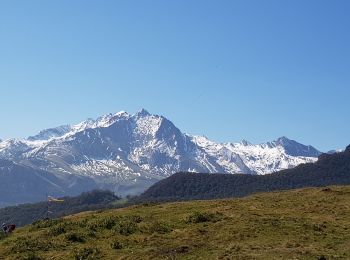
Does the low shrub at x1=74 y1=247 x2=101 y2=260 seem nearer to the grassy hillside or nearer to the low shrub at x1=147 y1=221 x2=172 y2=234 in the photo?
the grassy hillside

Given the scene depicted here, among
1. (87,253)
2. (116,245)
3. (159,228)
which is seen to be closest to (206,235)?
(159,228)

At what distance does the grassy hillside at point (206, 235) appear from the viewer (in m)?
35.6

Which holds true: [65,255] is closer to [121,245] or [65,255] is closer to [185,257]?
[121,245]

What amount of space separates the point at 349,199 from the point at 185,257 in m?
27.3

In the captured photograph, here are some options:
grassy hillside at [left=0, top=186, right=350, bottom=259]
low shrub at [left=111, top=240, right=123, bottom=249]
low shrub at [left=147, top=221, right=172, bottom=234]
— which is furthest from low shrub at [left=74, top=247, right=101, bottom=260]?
low shrub at [left=147, top=221, right=172, bottom=234]

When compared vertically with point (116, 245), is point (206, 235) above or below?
above

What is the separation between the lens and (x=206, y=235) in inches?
1618

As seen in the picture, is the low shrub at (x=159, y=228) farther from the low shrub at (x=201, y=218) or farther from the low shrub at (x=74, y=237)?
the low shrub at (x=74, y=237)

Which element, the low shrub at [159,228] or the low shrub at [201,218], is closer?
the low shrub at [159,228]

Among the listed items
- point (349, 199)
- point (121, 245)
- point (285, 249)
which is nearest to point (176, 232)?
point (121, 245)

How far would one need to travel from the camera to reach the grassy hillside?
35.6 meters

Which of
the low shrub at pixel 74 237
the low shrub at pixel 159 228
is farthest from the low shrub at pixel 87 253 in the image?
the low shrub at pixel 159 228

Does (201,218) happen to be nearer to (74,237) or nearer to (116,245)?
(116,245)

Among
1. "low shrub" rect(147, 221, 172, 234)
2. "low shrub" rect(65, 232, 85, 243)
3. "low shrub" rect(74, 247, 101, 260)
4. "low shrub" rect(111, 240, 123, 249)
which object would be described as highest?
"low shrub" rect(147, 221, 172, 234)
